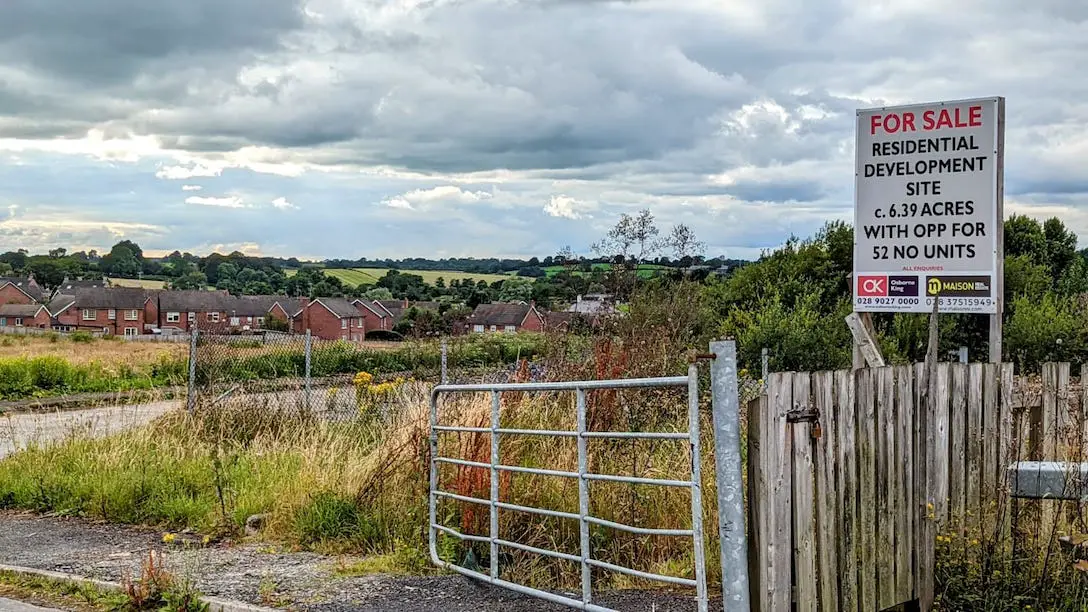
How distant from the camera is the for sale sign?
7.46m

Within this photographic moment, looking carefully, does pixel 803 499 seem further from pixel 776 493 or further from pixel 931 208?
pixel 931 208

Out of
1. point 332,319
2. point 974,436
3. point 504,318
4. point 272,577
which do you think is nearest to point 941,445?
point 974,436

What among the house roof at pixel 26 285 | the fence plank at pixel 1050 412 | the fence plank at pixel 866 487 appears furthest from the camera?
the house roof at pixel 26 285

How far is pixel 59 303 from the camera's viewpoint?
93812 mm

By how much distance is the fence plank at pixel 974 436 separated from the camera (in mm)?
5832

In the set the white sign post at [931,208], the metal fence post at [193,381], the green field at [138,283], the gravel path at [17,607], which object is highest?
the white sign post at [931,208]

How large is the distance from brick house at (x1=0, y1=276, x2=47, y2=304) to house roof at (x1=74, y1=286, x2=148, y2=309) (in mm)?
17774

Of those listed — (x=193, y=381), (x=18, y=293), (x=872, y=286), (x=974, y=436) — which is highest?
(x=872, y=286)

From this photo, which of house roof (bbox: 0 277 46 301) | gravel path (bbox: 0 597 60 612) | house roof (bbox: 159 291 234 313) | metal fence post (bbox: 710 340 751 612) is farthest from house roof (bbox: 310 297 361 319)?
metal fence post (bbox: 710 340 751 612)

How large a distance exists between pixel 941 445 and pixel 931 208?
252 cm

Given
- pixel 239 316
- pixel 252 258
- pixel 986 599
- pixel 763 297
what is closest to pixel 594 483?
pixel 986 599

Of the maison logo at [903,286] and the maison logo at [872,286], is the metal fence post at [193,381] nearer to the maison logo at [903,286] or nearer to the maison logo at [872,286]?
the maison logo at [872,286]

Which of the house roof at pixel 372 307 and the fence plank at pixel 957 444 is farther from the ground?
the fence plank at pixel 957 444

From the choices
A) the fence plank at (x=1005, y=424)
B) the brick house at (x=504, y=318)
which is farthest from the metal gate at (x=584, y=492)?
the brick house at (x=504, y=318)
